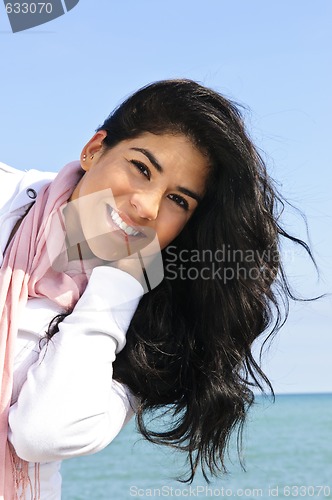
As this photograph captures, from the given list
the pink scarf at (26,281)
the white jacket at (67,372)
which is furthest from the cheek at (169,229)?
the pink scarf at (26,281)

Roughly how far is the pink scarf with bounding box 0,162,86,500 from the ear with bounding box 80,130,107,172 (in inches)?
1.8

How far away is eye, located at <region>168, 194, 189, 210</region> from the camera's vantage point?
2.41 metres

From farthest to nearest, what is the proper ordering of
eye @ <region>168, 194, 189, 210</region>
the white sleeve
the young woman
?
eye @ <region>168, 194, 189, 210</region>, the young woman, the white sleeve

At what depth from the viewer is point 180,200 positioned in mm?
A: 2430

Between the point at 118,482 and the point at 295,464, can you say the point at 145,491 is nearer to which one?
the point at 118,482

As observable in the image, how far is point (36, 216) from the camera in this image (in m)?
2.38

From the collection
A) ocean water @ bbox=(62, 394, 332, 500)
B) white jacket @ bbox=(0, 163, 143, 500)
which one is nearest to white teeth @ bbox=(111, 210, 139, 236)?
white jacket @ bbox=(0, 163, 143, 500)

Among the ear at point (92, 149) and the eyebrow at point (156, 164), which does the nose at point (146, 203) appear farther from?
the ear at point (92, 149)

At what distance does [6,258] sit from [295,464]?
Answer: 1524 cm

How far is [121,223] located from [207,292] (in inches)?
16.4

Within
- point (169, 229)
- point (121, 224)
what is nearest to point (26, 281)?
point (121, 224)

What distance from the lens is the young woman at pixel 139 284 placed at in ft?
7.07

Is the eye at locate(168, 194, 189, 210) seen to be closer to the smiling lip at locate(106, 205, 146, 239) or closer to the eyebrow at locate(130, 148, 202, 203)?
the eyebrow at locate(130, 148, 202, 203)

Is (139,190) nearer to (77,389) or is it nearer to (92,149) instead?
(92,149)
